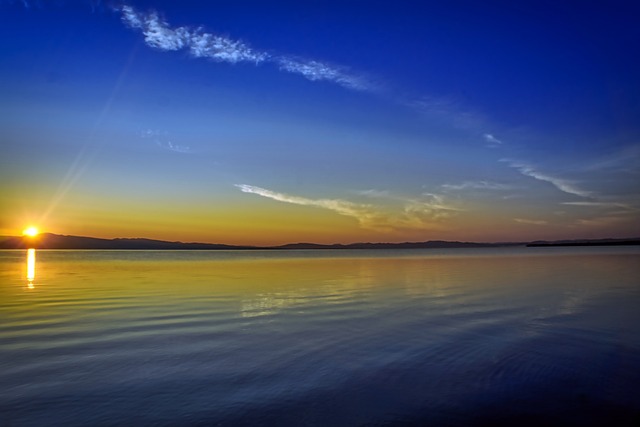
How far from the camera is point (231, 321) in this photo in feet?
61.3

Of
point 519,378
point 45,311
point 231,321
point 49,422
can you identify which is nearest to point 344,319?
point 231,321

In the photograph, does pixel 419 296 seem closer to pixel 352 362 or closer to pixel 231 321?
pixel 231 321

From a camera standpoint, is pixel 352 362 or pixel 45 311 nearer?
pixel 352 362

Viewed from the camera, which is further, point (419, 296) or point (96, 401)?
point (419, 296)

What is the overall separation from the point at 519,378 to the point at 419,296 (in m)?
17.3

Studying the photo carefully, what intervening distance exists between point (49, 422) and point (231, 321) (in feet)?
35.6

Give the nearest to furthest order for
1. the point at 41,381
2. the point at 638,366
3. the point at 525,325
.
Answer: the point at 41,381
the point at 638,366
the point at 525,325

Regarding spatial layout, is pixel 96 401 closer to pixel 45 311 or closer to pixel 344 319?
pixel 344 319

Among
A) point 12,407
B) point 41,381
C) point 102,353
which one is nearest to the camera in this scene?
point 12,407

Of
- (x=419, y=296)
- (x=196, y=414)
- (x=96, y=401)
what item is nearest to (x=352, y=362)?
(x=196, y=414)

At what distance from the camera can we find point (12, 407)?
28.1ft

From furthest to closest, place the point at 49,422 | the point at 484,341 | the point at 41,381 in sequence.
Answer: the point at 484,341 < the point at 41,381 < the point at 49,422

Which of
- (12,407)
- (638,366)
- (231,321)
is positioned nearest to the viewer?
(12,407)

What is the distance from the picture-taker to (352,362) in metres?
12.1
